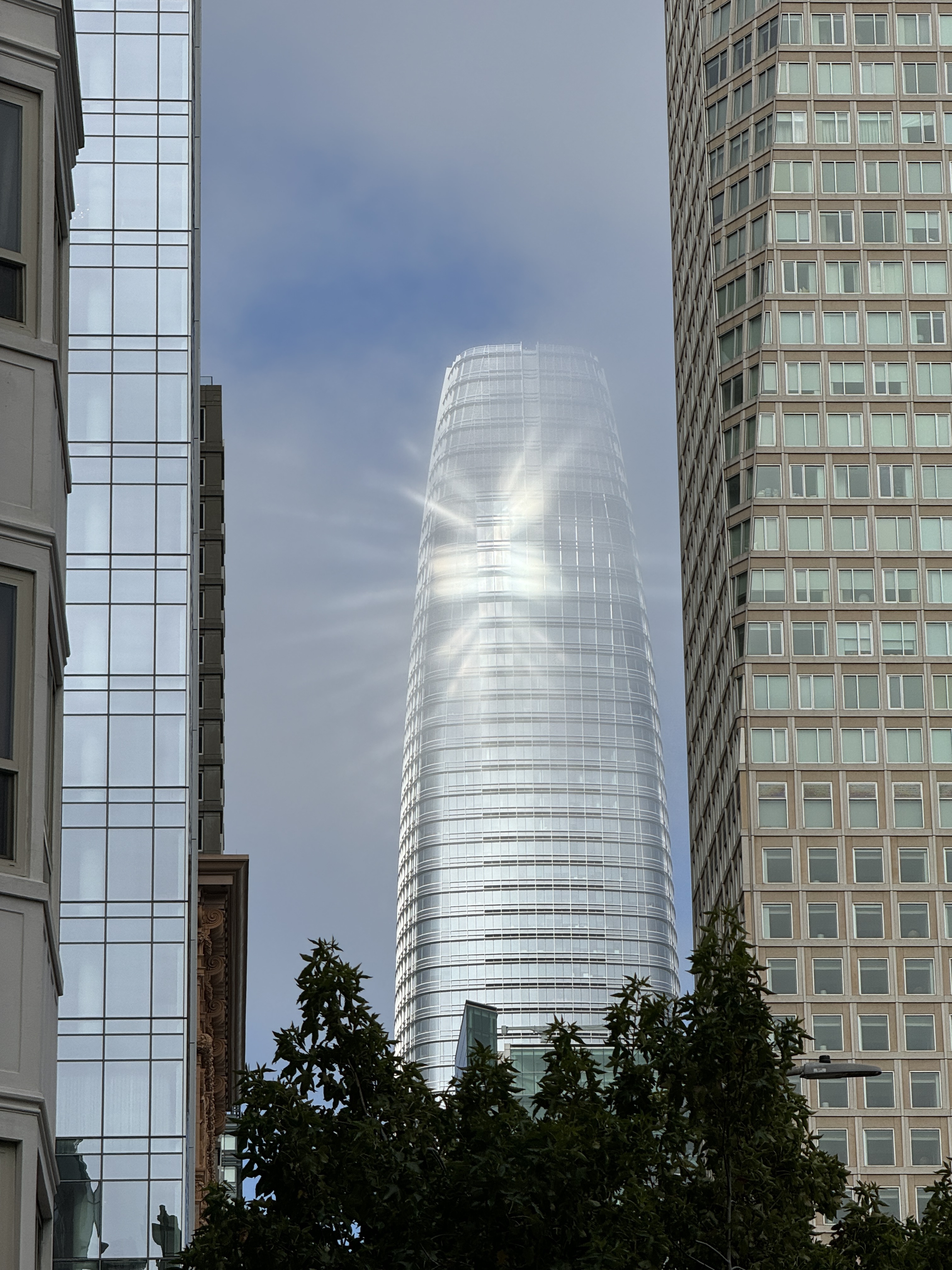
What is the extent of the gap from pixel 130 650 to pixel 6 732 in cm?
5629

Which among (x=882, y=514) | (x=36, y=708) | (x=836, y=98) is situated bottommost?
(x=36, y=708)

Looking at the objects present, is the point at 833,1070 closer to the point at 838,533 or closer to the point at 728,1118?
the point at 728,1118

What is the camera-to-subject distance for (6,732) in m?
18.7

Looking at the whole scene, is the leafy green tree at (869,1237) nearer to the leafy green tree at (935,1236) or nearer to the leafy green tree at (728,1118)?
the leafy green tree at (935,1236)

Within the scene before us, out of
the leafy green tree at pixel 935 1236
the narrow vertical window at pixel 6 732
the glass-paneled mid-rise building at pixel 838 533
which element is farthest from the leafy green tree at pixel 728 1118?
the glass-paneled mid-rise building at pixel 838 533

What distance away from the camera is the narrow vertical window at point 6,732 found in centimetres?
1853

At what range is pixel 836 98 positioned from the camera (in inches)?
4439

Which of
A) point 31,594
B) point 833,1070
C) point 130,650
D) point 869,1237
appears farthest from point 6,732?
point 130,650

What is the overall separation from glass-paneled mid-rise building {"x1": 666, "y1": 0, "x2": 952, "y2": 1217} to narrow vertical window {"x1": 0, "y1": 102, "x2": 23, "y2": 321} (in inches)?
3324

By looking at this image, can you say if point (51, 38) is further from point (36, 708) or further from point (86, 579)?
point (86, 579)

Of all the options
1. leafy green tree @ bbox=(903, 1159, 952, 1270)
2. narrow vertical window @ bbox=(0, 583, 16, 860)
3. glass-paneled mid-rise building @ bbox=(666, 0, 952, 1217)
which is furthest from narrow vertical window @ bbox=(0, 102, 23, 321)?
glass-paneled mid-rise building @ bbox=(666, 0, 952, 1217)

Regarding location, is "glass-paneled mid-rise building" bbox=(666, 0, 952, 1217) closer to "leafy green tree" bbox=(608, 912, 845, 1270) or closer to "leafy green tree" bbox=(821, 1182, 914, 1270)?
"leafy green tree" bbox=(821, 1182, 914, 1270)

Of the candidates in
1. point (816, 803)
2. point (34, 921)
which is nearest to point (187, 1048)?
point (816, 803)

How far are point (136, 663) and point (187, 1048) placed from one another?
1265 cm
